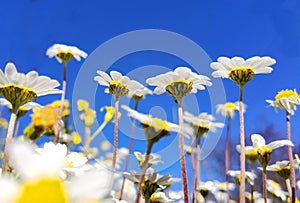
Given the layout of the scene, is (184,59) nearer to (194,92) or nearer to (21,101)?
(194,92)

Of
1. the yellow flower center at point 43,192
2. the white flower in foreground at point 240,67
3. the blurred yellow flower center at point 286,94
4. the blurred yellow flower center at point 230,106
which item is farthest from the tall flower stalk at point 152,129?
the blurred yellow flower center at point 230,106

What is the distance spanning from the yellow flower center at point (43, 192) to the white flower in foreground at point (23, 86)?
58 cm

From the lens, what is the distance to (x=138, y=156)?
102 cm

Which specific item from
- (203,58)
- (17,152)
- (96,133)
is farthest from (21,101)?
(96,133)

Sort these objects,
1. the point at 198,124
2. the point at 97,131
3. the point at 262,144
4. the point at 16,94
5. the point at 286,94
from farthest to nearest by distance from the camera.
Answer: the point at 97,131 < the point at 198,124 < the point at 286,94 < the point at 262,144 < the point at 16,94

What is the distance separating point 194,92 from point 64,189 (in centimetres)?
83

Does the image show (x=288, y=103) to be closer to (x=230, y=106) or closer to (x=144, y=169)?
(x=144, y=169)

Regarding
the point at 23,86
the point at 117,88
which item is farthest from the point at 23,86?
the point at 117,88

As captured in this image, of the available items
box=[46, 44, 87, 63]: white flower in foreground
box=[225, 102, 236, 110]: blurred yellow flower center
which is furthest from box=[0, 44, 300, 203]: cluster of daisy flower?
box=[225, 102, 236, 110]: blurred yellow flower center

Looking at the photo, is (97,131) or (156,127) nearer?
(156,127)

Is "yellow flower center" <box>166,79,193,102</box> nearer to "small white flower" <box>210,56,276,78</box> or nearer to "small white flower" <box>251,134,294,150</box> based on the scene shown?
"small white flower" <box>210,56,276,78</box>

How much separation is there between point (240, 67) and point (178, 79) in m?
0.19

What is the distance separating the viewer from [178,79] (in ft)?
3.15

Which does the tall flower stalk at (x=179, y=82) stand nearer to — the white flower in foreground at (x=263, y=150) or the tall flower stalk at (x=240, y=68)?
the tall flower stalk at (x=240, y=68)
